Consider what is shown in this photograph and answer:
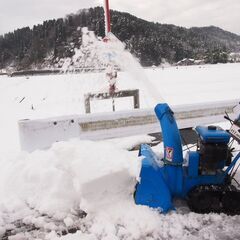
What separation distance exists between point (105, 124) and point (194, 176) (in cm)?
226

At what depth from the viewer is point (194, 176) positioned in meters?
3.67

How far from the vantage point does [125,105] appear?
35.1 feet

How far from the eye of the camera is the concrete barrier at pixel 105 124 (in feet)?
16.6

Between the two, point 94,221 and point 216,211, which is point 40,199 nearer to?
point 94,221

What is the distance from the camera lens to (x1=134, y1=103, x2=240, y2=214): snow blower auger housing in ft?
11.7

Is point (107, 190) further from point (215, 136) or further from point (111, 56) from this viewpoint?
point (111, 56)

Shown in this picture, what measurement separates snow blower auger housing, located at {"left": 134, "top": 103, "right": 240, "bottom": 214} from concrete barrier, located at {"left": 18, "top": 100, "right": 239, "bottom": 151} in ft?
6.20

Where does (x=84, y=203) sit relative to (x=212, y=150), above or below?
below

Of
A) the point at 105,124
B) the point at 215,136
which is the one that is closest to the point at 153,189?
the point at 215,136

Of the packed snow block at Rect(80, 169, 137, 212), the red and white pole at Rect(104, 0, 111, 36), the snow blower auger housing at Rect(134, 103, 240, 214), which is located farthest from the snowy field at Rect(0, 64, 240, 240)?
the red and white pole at Rect(104, 0, 111, 36)

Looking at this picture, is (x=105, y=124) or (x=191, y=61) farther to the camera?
(x=191, y=61)

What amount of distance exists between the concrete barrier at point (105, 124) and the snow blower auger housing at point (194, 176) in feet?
6.20

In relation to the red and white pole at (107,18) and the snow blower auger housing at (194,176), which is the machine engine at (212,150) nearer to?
the snow blower auger housing at (194,176)

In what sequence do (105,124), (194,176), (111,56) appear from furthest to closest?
(111,56), (105,124), (194,176)
